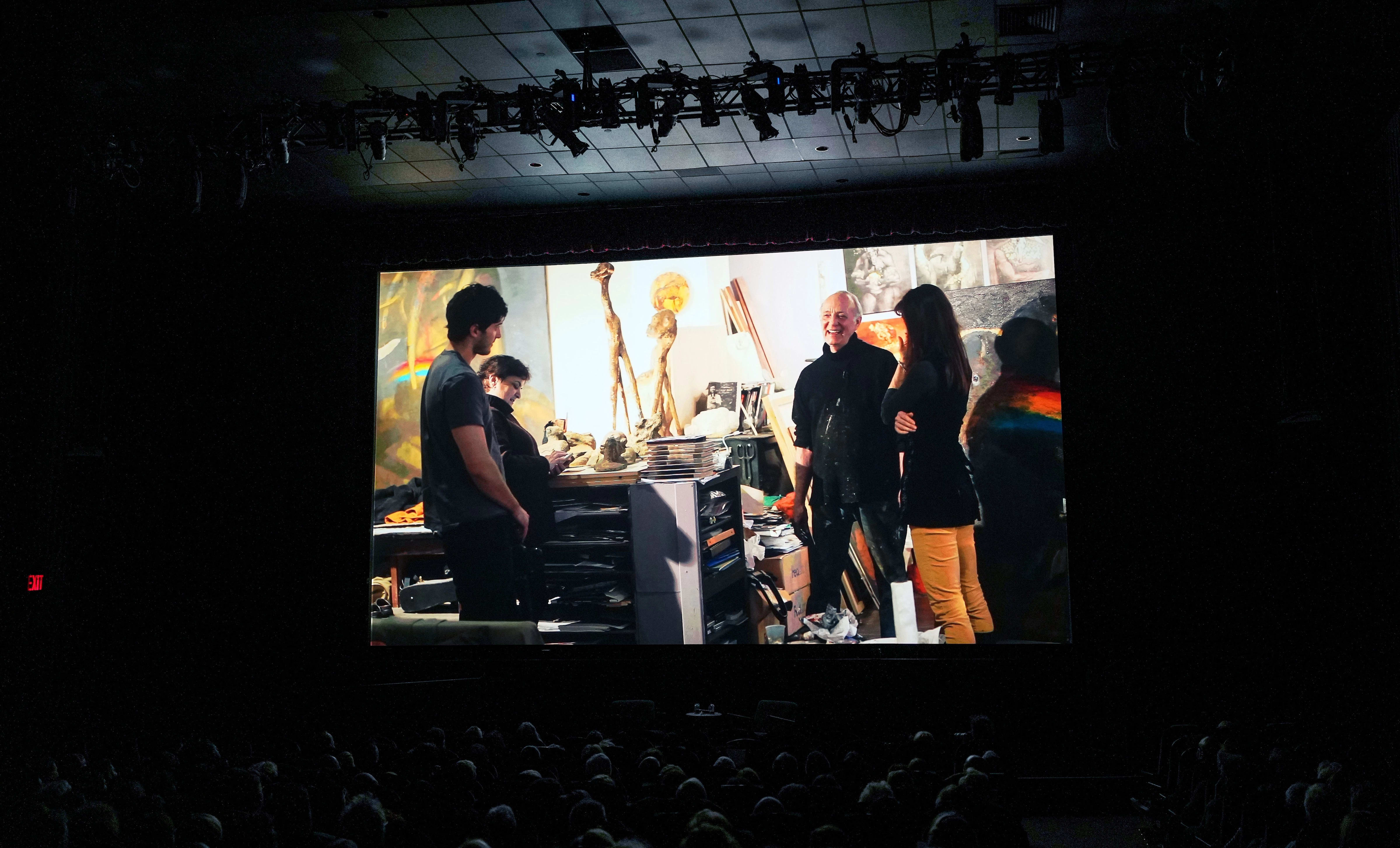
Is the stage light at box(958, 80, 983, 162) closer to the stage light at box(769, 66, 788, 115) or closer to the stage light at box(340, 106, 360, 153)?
the stage light at box(769, 66, 788, 115)

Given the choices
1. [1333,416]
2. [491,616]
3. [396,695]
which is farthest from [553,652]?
[1333,416]

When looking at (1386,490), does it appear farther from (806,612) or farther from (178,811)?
(178,811)

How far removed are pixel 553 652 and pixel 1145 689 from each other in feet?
16.6

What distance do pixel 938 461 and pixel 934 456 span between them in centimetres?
5

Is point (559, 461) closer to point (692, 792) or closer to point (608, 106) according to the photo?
point (608, 106)

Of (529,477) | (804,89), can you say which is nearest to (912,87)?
(804,89)

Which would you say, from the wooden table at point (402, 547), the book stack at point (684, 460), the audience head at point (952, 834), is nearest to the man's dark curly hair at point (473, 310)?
the wooden table at point (402, 547)

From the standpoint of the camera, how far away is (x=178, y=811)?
419 cm

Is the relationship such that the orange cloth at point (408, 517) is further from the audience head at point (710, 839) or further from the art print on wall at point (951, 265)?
the audience head at point (710, 839)

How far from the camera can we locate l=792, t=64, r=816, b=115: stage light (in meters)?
6.23

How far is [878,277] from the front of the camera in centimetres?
878

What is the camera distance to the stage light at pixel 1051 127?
6152mm

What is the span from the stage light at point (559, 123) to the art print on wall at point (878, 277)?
10.1 ft

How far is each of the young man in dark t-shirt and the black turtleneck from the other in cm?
273
